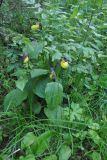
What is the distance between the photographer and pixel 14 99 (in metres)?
2.30

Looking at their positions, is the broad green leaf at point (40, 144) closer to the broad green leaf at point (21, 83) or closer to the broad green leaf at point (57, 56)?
the broad green leaf at point (21, 83)

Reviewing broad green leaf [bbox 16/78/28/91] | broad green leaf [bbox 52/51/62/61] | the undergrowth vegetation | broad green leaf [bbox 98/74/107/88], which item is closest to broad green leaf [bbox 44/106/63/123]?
the undergrowth vegetation

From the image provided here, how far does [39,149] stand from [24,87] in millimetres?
496

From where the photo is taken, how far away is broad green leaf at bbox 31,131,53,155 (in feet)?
6.62

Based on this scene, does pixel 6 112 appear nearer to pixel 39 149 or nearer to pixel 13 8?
pixel 39 149

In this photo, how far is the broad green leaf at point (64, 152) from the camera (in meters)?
2.05

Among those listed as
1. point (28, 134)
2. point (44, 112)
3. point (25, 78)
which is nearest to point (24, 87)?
point (25, 78)

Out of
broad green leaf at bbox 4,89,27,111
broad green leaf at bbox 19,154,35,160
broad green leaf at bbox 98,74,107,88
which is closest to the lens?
broad green leaf at bbox 19,154,35,160

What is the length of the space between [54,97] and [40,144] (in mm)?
331

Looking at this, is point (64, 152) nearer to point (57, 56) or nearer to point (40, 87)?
point (40, 87)

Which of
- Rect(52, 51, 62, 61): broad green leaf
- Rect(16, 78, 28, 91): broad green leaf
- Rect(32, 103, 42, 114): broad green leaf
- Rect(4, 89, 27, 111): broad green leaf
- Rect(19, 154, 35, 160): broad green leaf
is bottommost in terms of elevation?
Rect(19, 154, 35, 160): broad green leaf

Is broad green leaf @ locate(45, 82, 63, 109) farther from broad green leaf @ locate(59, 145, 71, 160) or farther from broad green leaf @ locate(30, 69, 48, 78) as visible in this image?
broad green leaf @ locate(59, 145, 71, 160)

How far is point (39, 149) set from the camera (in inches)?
79.4

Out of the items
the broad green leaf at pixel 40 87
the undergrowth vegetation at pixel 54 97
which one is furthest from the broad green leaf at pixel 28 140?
the broad green leaf at pixel 40 87
